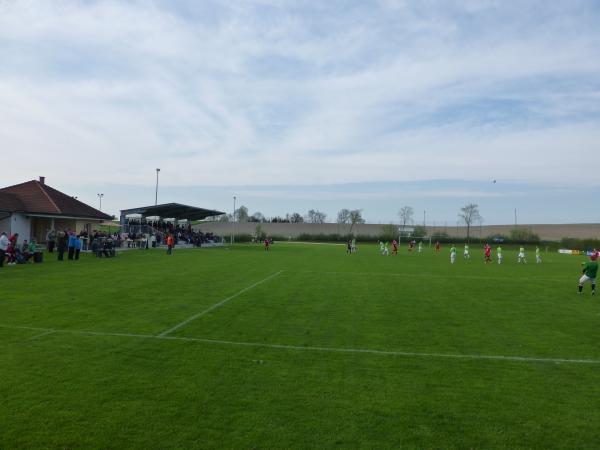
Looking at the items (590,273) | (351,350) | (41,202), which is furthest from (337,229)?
(351,350)

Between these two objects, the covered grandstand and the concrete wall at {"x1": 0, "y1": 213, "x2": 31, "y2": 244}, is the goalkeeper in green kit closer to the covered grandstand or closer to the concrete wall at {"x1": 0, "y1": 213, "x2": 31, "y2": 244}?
the concrete wall at {"x1": 0, "y1": 213, "x2": 31, "y2": 244}

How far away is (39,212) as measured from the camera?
107 ft

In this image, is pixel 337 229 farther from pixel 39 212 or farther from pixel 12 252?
pixel 12 252

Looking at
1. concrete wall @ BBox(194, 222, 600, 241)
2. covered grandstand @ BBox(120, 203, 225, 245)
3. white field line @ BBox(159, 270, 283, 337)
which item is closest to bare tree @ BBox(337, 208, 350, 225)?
concrete wall @ BBox(194, 222, 600, 241)

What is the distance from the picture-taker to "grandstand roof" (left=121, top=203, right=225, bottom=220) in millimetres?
42644

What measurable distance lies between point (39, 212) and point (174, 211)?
59.9 feet

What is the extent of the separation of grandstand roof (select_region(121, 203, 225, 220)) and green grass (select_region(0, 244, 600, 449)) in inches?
1201

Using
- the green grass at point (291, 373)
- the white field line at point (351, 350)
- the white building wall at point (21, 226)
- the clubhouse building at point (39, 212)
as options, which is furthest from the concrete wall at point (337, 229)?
the white field line at point (351, 350)

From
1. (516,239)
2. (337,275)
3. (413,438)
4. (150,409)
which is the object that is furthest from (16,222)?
(516,239)

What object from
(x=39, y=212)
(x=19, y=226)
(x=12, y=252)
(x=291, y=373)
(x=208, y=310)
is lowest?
(x=291, y=373)

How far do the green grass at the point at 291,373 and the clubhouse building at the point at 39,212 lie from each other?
2141cm

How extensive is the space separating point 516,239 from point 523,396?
83.1 metres

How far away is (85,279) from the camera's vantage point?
52.5 ft

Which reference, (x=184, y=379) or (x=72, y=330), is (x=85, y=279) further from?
(x=184, y=379)
